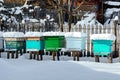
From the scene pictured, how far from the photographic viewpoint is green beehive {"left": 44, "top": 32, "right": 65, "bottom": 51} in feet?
46.1

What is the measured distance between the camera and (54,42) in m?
14.1

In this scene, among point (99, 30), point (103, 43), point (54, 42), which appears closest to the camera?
point (103, 43)

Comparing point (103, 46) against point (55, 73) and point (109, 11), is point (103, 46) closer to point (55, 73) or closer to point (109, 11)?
point (55, 73)

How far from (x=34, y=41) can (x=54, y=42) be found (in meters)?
0.82

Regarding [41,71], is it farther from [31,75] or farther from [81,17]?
[81,17]

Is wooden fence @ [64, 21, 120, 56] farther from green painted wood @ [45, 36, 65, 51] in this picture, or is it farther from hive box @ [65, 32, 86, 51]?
hive box @ [65, 32, 86, 51]

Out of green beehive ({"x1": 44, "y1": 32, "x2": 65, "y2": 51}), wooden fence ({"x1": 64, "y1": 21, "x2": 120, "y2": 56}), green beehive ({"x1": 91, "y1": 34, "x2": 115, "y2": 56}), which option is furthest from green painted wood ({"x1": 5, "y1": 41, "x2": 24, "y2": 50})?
wooden fence ({"x1": 64, "y1": 21, "x2": 120, "y2": 56})

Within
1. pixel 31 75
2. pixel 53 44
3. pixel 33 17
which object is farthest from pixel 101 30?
pixel 33 17

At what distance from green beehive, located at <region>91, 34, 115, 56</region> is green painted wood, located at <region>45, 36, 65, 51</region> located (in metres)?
1.58

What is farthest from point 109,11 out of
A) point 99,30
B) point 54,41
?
point 54,41

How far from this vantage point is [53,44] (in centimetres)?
1411

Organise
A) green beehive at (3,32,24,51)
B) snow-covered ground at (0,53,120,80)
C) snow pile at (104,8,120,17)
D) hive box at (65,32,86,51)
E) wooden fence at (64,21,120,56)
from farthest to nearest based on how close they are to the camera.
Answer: snow pile at (104,8,120,17) → wooden fence at (64,21,120,56) → green beehive at (3,32,24,51) → hive box at (65,32,86,51) → snow-covered ground at (0,53,120,80)

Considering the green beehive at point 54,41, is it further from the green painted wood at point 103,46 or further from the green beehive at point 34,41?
the green painted wood at point 103,46

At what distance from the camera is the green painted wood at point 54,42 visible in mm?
14062
